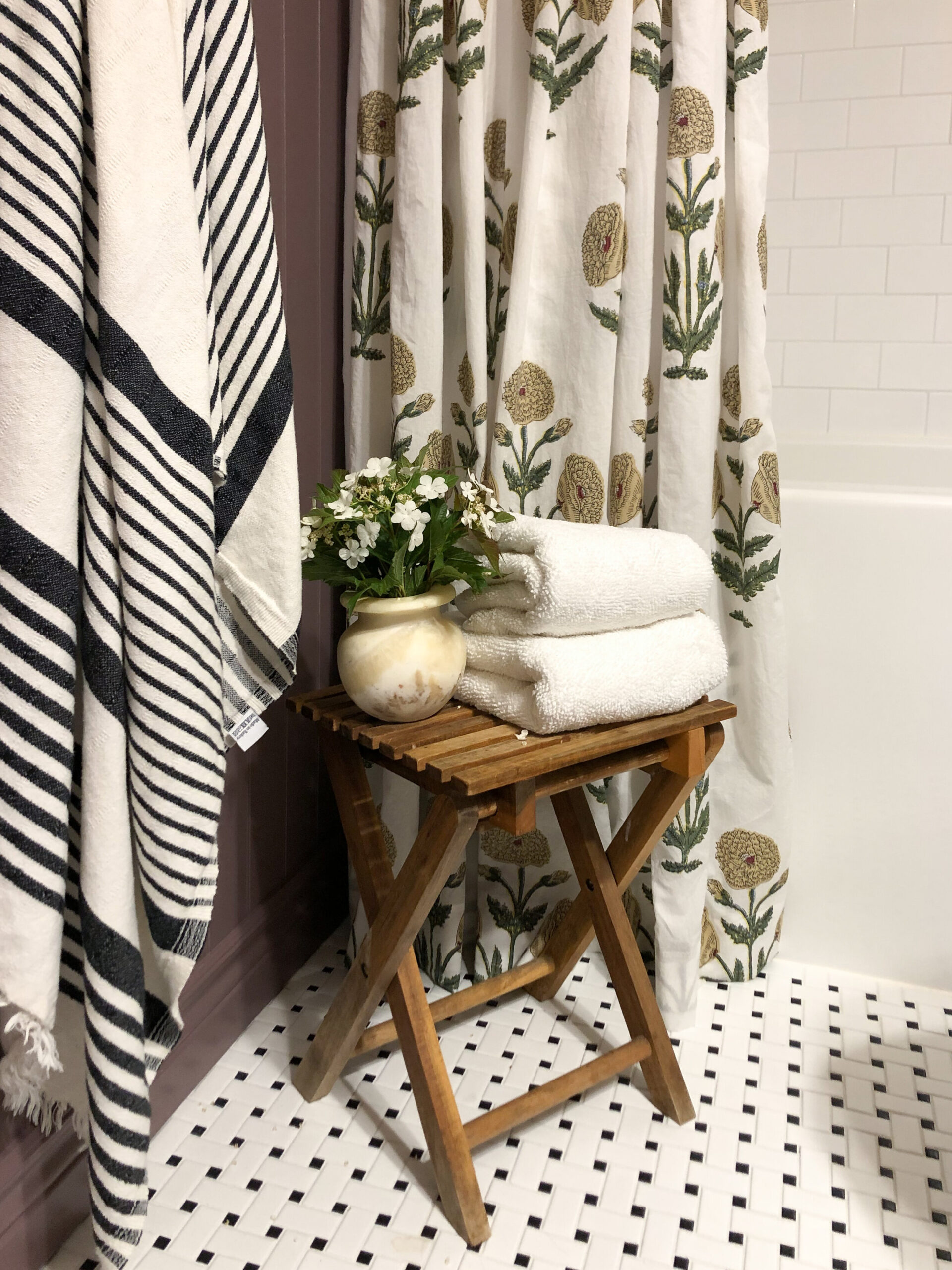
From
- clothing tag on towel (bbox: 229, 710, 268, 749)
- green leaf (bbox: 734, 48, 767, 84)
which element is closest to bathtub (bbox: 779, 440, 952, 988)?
green leaf (bbox: 734, 48, 767, 84)

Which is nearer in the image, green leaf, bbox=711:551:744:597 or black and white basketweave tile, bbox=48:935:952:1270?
black and white basketweave tile, bbox=48:935:952:1270

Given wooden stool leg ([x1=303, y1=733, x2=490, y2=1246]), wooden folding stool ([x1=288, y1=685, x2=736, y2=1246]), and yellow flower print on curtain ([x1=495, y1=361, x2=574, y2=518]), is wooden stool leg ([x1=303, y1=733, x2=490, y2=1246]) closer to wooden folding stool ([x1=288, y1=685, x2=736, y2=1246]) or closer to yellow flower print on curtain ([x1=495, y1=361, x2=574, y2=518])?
wooden folding stool ([x1=288, y1=685, x2=736, y2=1246])

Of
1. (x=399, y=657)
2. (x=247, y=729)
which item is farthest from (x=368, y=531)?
(x=247, y=729)

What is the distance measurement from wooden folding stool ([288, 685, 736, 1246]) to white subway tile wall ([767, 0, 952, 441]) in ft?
2.79

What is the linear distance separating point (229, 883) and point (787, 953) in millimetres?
888

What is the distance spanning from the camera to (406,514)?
40.9 inches

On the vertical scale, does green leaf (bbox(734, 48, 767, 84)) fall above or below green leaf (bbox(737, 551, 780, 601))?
above

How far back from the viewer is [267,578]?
3.14 ft

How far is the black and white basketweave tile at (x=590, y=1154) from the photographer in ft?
3.57

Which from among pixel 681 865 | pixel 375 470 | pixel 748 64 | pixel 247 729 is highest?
pixel 748 64

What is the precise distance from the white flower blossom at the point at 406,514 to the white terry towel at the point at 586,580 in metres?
0.14

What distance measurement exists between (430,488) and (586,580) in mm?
195

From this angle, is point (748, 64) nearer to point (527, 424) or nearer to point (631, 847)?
point (527, 424)

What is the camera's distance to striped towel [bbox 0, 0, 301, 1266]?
74cm
